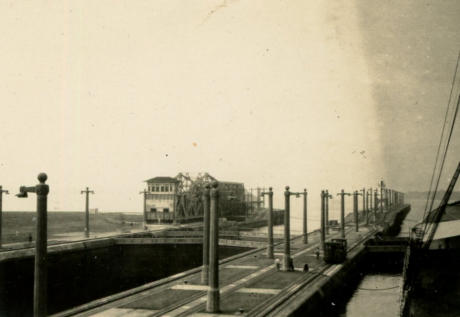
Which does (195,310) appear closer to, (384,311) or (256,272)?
(256,272)

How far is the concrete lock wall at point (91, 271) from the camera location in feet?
108

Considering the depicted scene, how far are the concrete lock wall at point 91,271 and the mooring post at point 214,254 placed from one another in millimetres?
21335

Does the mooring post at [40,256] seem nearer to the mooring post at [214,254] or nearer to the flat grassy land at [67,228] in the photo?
the mooring post at [214,254]

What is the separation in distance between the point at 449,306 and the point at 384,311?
6447 millimetres

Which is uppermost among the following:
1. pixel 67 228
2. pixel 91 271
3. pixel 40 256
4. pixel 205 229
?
pixel 40 256

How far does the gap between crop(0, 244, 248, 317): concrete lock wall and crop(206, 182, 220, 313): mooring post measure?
21335mm

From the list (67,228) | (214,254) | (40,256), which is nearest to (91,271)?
(214,254)

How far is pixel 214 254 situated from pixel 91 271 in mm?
29001

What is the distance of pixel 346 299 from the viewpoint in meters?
29.0

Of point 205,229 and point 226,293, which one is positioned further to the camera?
point 205,229

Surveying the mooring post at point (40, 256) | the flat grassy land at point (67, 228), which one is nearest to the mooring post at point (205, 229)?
the mooring post at point (40, 256)

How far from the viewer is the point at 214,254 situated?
1608 cm

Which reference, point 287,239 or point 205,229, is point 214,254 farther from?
point 287,239

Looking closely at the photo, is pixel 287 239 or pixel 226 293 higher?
pixel 287 239
